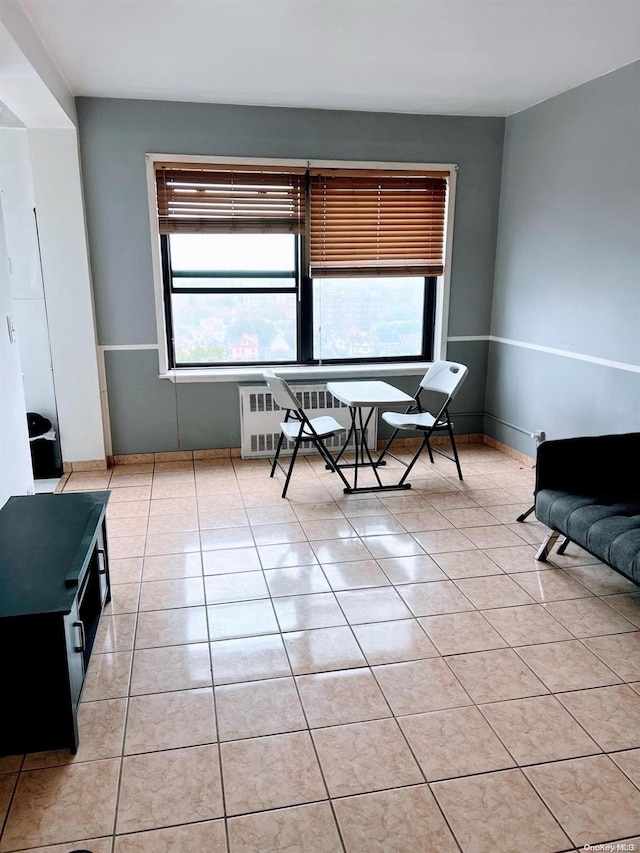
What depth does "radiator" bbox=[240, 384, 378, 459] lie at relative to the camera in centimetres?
482

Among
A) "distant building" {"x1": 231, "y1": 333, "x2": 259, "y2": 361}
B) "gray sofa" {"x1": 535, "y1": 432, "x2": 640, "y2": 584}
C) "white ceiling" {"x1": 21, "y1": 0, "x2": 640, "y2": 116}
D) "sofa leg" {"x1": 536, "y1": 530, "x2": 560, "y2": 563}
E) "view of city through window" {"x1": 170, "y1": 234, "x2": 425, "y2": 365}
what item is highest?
"white ceiling" {"x1": 21, "y1": 0, "x2": 640, "y2": 116}

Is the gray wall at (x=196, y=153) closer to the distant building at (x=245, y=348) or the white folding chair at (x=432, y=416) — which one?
the distant building at (x=245, y=348)

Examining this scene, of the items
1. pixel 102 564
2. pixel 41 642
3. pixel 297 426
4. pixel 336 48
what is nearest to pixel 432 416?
pixel 297 426

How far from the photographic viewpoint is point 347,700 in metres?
2.19

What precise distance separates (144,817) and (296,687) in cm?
69

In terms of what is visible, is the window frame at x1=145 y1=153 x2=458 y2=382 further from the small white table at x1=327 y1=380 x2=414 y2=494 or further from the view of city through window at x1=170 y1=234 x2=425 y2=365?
the small white table at x1=327 y1=380 x2=414 y2=494

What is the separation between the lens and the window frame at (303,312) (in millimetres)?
4488

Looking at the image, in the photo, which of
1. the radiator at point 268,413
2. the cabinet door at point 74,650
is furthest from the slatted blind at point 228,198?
the cabinet door at point 74,650

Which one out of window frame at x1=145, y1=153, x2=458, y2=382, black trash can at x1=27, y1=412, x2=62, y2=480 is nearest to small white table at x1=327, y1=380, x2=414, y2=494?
window frame at x1=145, y1=153, x2=458, y2=382

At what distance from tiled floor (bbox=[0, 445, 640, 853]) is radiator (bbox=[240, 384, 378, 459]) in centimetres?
134

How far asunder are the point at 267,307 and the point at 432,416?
155 cm

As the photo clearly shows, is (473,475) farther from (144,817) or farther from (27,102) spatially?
(27,102)

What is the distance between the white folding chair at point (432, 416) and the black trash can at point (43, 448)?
2.42 metres

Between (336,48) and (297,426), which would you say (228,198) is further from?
(297,426)
